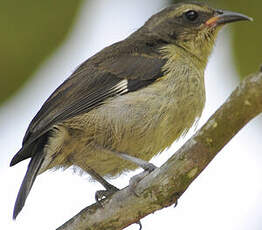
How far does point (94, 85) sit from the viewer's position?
16.8 feet

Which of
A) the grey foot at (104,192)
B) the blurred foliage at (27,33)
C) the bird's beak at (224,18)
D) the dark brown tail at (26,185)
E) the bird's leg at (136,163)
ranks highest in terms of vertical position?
the blurred foliage at (27,33)

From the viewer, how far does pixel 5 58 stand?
521 centimetres

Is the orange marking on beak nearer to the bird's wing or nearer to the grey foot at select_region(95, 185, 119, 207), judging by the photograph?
the bird's wing

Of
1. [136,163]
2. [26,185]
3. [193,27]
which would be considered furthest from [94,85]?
[193,27]

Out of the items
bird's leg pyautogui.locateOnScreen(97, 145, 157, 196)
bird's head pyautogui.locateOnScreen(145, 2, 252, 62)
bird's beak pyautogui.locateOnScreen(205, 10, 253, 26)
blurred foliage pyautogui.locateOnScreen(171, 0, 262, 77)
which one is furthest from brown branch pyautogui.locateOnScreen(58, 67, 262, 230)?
bird's head pyautogui.locateOnScreen(145, 2, 252, 62)

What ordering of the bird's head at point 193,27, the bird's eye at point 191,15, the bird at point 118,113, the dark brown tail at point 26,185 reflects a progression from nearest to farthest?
the dark brown tail at point 26,185, the bird at point 118,113, the bird's head at point 193,27, the bird's eye at point 191,15

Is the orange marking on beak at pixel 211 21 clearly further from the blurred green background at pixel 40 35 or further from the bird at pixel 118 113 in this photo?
the blurred green background at pixel 40 35

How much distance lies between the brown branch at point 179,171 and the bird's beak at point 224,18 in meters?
1.51

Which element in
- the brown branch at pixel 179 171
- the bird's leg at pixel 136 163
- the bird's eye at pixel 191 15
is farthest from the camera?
the bird's eye at pixel 191 15

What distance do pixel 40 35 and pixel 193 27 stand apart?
1.42 m

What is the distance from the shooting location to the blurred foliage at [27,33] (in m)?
5.04

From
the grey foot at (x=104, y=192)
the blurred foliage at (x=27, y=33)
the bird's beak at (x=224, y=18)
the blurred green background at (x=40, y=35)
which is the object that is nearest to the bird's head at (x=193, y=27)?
the bird's beak at (x=224, y=18)

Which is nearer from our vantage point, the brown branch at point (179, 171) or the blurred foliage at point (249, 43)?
the brown branch at point (179, 171)

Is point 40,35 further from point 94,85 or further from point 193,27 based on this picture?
point 193,27
